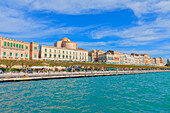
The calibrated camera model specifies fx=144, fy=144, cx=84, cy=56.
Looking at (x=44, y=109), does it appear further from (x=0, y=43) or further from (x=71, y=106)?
(x=0, y=43)

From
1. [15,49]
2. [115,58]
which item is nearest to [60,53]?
[15,49]

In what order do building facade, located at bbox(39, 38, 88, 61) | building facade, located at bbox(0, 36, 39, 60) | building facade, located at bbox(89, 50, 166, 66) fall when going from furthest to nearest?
building facade, located at bbox(89, 50, 166, 66) < building facade, located at bbox(39, 38, 88, 61) < building facade, located at bbox(0, 36, 39, 60)

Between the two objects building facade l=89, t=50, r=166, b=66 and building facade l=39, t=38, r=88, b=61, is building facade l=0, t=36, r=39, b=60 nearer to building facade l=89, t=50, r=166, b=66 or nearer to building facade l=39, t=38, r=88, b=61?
building facade l=39, t=38, r=88, b=61

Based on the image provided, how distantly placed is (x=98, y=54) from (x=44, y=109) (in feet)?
334

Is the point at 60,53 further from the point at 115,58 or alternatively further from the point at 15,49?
the point at 115,58

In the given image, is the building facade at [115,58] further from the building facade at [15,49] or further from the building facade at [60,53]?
the building facade at [15,49]

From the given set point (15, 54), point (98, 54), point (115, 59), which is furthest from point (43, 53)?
point (115, 59)

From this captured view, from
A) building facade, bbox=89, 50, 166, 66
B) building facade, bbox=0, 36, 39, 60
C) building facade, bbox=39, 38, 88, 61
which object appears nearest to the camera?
building facade, bbox=0, 36, 39, 60

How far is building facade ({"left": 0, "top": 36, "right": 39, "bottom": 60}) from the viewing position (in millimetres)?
55491

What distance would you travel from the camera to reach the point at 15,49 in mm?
59500

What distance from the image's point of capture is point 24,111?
13.9 meters

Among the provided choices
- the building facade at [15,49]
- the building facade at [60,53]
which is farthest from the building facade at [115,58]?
the building facade at [15,49]

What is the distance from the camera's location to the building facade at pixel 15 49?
55491 millimetres

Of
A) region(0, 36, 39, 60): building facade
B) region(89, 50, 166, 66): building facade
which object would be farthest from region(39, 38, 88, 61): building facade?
region(89, 50, 166, 66): building facade
